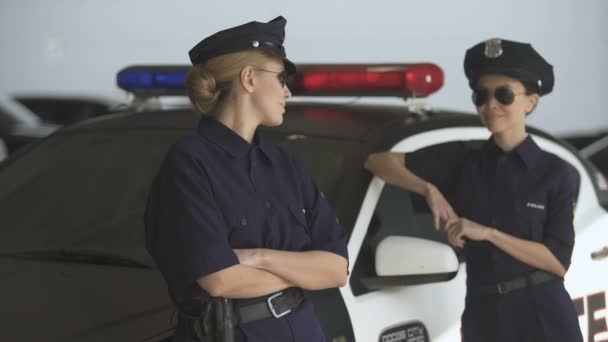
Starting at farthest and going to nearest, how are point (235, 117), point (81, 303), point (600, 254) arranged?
point (600, 254), point (81, 303), point (235, 117)

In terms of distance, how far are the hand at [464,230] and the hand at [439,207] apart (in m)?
0.03

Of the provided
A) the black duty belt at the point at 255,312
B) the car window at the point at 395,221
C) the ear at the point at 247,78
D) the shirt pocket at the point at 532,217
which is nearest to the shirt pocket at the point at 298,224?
the black duty belt at the point at 255,312

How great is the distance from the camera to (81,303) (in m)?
2.75

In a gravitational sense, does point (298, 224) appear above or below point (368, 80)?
below

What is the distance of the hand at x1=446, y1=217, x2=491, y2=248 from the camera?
9.74 feet

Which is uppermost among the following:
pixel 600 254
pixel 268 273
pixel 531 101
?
pixel 531 101

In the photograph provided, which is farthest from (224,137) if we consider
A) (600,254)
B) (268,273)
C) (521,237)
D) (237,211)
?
(600,254)

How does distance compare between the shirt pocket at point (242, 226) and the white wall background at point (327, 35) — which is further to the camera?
the white wall background at point (327, 35)

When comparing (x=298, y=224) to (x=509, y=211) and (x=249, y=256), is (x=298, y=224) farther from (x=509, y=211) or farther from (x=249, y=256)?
(x=509, y=211)

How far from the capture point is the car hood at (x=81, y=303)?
8.42 ft

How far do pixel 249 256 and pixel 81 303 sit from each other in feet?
2.24

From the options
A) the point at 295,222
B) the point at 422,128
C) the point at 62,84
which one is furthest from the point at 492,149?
the point at 62,84

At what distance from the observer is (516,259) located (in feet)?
9.85

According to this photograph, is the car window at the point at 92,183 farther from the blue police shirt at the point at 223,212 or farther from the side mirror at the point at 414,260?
the blue police shirt at the point at 223,212
